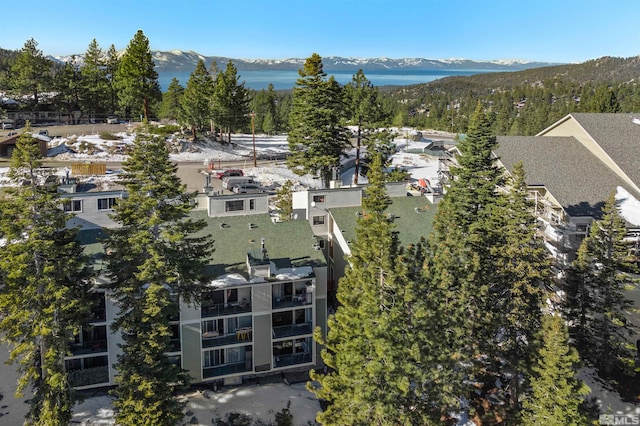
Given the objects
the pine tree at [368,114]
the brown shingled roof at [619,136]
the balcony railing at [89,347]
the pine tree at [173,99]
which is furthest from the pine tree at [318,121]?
the pine tree at [173,99]

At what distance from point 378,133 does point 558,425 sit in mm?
42629

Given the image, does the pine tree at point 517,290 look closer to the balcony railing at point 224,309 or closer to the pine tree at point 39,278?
the balcony railing at point 224,309

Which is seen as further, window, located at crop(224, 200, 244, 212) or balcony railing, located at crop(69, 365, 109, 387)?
window, located at crop(224, 200, 244, 212)

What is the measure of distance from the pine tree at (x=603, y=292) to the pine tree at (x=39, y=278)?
1092 inches

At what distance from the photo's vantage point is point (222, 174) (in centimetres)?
6275

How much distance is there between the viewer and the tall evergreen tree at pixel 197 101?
7431 cm

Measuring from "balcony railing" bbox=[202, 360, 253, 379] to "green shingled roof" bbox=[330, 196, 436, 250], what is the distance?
37.5 ft

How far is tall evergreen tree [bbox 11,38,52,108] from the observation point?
85.2 meters

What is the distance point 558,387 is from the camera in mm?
20109

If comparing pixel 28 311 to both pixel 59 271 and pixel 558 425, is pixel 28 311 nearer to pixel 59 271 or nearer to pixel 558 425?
pixel 59 271

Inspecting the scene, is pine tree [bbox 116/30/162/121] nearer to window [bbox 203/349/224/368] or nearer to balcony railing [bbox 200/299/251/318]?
balcony railing [bbox 200/299/251/318]

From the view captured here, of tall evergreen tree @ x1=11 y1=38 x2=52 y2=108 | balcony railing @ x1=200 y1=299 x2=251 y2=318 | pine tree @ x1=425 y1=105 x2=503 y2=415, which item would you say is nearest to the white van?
balcony railing @ x1=200 y1=299 x2=251 y2=318

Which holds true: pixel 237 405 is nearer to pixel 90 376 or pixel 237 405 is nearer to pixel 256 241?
pixel 90 376

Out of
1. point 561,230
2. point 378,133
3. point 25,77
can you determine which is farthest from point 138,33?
point 561,230
